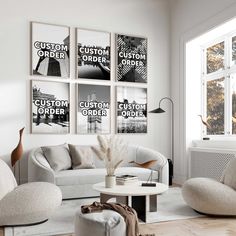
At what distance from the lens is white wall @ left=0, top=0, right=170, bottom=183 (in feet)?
16.7

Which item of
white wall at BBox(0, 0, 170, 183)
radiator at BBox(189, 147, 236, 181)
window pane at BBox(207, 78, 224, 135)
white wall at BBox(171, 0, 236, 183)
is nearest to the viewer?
radiator at BBox(189, 147, 236, 181)

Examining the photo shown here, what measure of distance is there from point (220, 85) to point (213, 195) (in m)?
2.59

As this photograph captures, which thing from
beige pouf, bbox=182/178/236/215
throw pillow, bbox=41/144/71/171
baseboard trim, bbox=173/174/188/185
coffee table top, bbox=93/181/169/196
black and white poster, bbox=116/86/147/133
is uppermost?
black and white poster, bbox=116/86/147/133

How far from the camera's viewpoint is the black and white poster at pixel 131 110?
577 cm

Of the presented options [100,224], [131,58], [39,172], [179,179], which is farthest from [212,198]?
[131,58]

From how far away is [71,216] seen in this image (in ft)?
11.6

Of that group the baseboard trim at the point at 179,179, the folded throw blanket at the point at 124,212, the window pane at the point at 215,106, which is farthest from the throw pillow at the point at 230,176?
the baseboard trim at the point at 179,179

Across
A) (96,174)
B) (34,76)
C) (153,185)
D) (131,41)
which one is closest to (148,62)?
(131,41)

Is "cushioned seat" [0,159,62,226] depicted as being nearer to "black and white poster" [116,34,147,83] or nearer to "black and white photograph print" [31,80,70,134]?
"black and white photograph print" [31,80,70,134]

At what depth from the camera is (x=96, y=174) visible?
4.46m

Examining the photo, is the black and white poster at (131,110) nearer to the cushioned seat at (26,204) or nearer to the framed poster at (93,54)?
the framed poster at (93,54)

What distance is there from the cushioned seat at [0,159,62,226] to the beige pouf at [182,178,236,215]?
150cm

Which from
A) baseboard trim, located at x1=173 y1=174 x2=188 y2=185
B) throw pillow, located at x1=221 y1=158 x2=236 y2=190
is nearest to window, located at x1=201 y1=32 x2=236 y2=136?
baseboard trim, located at x1=173 y1=174 x2=188 y2=185

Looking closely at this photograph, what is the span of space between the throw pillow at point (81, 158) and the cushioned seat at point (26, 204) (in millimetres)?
1395
